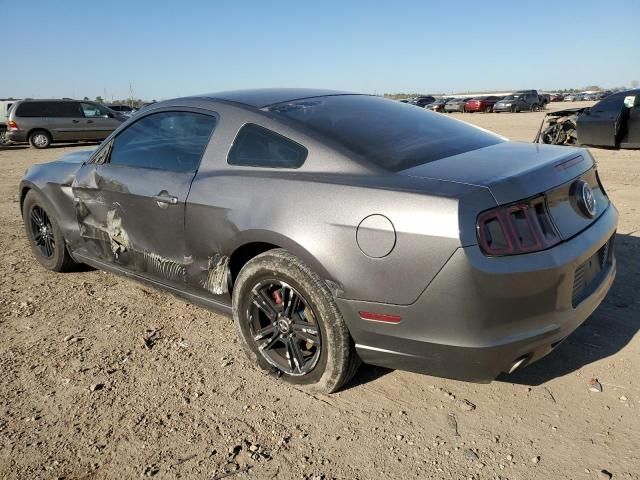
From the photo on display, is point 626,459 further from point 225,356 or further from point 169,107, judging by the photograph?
point 169,107

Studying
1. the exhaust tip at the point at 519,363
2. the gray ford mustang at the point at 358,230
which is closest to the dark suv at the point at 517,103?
the gray ford mustang at the point at 358,230

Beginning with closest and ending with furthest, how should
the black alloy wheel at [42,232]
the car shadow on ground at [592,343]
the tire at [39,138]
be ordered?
1. the car shadow on ground at [592,343]
2. the black alloy wheel at [42,232]
3. the tire at [39,138]

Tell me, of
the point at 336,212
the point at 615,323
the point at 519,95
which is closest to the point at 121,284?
the point at 336,212

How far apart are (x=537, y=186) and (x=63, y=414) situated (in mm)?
2548

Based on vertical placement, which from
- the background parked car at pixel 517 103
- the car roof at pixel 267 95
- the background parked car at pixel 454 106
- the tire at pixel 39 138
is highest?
the car roof at pixel 267 95

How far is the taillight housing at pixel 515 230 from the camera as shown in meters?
2.19

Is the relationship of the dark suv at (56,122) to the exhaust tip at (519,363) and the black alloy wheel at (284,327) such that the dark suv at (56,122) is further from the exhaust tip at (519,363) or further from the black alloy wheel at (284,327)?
the exhaust tip at (519,363)

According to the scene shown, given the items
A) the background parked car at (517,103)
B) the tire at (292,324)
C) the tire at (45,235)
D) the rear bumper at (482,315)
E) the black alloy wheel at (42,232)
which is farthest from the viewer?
the background parked car at (517,103)

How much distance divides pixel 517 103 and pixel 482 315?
4120 cm

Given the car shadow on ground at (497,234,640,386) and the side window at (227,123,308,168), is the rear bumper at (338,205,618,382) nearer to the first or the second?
the car shadow on ground at (497,234,640,386)

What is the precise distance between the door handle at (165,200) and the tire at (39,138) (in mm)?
18521

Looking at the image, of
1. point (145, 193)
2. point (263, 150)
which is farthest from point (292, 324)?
point (145, 193)

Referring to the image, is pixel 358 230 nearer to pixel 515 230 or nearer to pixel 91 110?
pixel 515 230

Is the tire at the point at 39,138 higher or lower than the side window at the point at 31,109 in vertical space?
lower
